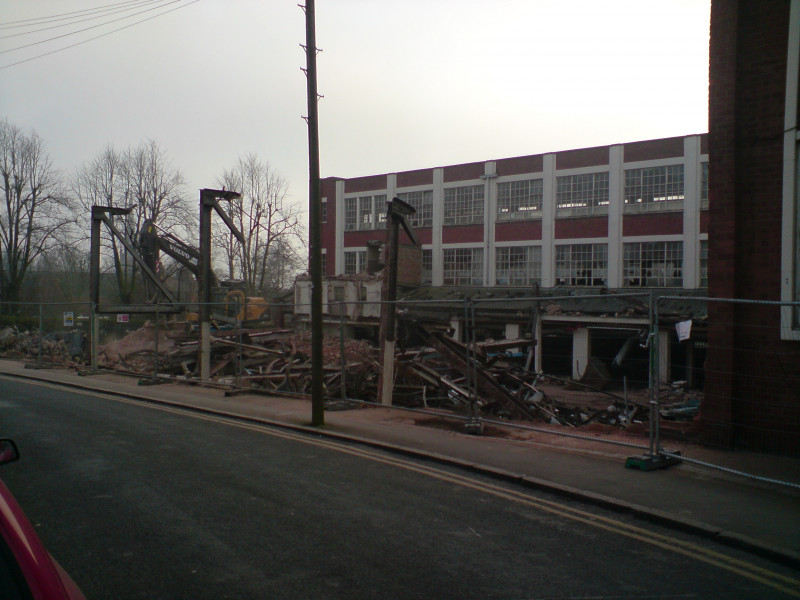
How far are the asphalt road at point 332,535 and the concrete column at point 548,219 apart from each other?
33.1 meters

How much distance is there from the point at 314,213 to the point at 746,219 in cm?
734

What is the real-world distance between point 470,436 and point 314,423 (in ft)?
9.92

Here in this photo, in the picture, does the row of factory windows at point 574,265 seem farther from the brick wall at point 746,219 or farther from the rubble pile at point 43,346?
the rubble pile at point 43,346

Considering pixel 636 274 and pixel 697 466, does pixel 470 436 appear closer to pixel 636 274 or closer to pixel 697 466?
pixel 697 466

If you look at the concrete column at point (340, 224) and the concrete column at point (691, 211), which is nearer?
the concrete column at point (691, 211)

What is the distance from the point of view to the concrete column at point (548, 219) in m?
40.7

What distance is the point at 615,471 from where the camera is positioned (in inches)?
324

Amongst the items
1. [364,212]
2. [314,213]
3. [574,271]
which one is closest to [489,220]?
[574,271]

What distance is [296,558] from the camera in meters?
5.20

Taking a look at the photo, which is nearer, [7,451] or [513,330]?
[7,451]

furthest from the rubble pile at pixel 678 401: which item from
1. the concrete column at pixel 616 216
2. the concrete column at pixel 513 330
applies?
the concrete column at pixel 616 216

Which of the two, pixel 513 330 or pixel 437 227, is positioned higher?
pixel 437 227

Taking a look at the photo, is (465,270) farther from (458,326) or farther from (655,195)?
(655,195)

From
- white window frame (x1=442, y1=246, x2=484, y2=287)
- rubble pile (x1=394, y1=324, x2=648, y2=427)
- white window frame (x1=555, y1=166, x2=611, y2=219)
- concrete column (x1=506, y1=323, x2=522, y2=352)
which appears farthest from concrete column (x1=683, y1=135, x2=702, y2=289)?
rubble pile (x1=394, y1=324, x2=648, y2=427)
